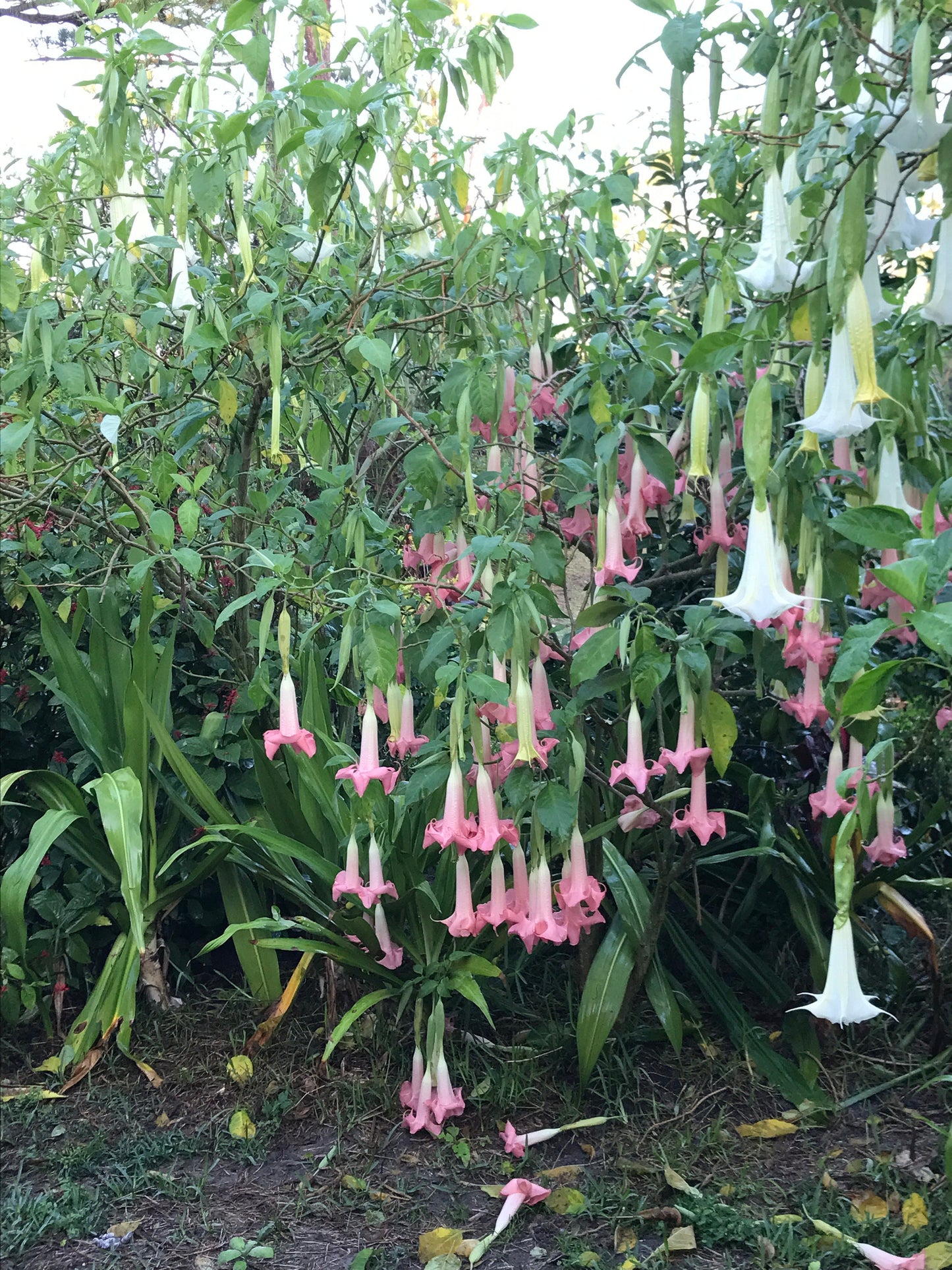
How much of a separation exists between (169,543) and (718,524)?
3.22 feet

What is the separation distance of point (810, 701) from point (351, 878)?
86 cm

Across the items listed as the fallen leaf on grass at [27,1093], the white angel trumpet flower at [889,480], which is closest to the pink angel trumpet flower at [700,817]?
the white angel trumpet flower at [889,480]

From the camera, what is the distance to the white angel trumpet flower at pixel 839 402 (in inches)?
41.6

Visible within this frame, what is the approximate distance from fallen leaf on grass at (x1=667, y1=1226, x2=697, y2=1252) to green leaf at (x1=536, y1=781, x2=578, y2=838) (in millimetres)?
666

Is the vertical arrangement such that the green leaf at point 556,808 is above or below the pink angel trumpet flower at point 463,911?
above

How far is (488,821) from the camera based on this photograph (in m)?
1.60

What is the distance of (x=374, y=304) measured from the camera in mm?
2064

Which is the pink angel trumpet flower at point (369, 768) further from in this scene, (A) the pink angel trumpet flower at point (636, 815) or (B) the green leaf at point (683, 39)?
(B) the green leaf at point (683, 39)

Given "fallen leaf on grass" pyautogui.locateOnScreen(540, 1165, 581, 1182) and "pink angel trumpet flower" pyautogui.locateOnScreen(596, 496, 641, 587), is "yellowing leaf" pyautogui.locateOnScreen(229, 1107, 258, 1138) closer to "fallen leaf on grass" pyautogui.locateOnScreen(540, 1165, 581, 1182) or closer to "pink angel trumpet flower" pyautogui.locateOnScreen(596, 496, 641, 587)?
"fallen leaf on grass" pyautogui.locateOnScreen(540, 1165, 581, 1182)

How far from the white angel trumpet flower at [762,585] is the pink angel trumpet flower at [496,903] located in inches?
27.5

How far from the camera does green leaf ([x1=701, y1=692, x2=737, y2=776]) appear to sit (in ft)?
5.23

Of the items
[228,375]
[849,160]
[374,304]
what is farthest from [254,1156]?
[849,160]

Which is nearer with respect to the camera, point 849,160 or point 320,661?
point 849,160

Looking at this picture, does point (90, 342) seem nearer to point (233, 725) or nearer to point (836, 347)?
point (233, 725)
